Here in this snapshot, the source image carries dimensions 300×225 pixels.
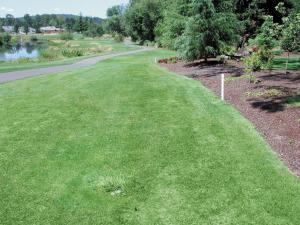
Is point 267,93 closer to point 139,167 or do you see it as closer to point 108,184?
point 139,167

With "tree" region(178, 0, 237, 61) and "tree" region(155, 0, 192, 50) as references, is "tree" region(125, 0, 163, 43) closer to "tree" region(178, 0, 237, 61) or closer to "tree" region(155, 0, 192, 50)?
"tree" region(155, 0, 192, 50)

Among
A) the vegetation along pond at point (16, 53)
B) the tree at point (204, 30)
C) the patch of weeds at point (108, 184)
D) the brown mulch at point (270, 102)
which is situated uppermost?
the tree at point (204, 30)

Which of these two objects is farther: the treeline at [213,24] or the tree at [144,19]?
the tree at [144,19]

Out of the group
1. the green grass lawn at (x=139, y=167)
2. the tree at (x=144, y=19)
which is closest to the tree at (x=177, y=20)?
the green grass lawn at (x=139, y=167)

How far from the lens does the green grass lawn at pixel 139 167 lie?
7066 mm

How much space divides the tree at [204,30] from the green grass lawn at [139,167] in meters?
13.8

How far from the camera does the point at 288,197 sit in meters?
7.46

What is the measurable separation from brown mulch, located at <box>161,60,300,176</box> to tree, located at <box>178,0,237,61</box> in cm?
445

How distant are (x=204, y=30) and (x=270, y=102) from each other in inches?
634

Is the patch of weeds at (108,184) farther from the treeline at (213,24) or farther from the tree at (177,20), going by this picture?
the tree at (177,20)

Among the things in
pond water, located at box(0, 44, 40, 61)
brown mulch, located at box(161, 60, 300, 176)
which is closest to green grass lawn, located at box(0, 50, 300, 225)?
brown mulch, located at box(161, 60, 300, 176)

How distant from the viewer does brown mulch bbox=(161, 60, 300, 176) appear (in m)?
10.2

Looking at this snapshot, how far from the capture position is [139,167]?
29.8ft

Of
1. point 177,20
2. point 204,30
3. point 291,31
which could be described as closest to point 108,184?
point 291,31
